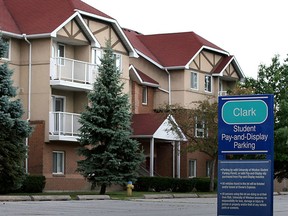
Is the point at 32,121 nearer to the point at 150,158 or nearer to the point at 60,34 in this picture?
the point at 60,34

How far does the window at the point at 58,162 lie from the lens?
4131 cm

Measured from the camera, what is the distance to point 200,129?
46.0m

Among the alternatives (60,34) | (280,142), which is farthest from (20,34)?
(280,142)

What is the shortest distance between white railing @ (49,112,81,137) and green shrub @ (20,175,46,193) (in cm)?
312

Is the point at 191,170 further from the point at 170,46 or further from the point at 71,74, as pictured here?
the point at 71,74

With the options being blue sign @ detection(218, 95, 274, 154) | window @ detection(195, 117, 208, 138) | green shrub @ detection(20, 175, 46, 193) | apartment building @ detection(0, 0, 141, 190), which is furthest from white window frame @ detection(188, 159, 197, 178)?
blue sign @ detection(218, 95, 274, 154)

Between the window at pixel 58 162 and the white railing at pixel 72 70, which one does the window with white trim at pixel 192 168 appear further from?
the window at pixel 58 162

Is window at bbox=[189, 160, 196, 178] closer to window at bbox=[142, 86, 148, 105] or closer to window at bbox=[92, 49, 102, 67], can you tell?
window at bbox=[142, 86, 148, 105]

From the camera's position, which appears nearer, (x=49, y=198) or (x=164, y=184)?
(x=49, y=198)

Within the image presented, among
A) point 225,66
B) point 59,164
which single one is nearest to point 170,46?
point 225,66

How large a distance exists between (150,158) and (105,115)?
10.2m

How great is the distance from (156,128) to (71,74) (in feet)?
26.7

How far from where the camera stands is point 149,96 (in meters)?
53.3

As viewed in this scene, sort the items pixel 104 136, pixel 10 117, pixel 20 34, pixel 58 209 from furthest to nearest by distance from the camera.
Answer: pixel 20 34, pixel 104 136, pixel 10 117, pixel 58 209
